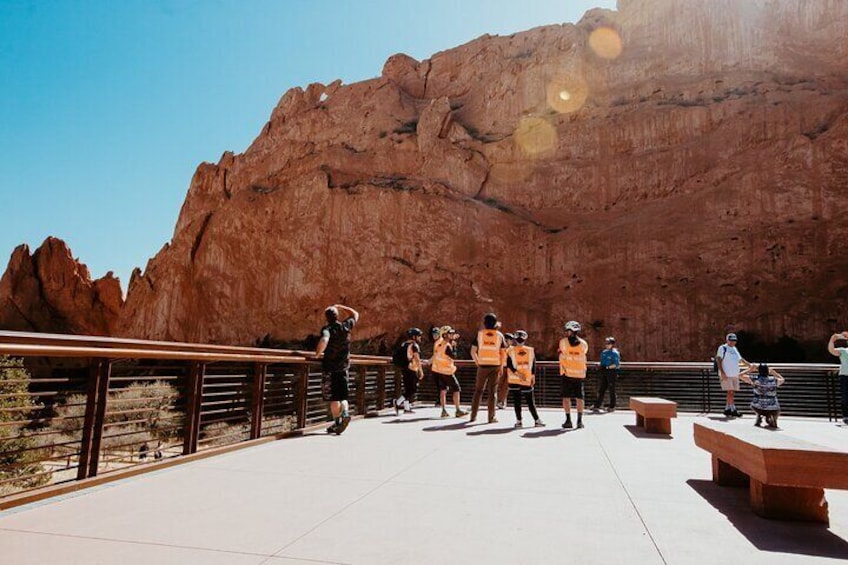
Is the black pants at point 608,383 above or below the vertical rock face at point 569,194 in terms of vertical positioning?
below

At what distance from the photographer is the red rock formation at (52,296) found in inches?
2128

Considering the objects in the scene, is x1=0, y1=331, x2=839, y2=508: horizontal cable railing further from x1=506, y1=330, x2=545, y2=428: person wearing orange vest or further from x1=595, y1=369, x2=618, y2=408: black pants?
x1=506, y1=330, x2=545, y2=428: person wearing orange vest

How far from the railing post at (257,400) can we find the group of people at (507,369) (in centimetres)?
80

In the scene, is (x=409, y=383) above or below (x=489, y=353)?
below

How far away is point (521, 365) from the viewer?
8.90 metres

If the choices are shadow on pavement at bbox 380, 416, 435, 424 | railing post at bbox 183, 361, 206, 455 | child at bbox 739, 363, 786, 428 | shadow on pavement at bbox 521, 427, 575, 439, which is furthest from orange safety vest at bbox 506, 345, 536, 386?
railing post at bbox 183, 361, 206, 455

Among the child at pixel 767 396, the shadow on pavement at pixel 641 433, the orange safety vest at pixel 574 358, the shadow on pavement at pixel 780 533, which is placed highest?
the orange safety vest at pixel 574 358

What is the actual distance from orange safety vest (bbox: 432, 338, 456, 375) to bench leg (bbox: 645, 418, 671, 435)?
3.71 meters

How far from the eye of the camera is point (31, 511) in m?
3.43

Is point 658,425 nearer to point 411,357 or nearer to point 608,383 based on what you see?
point 608,383

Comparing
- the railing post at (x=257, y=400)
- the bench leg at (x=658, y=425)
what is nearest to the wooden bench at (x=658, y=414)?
the bench leg at (x=658, y=425)

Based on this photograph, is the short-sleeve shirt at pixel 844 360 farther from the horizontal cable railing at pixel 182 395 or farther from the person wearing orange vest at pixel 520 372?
the person wearing orange vest at pixel 520 372

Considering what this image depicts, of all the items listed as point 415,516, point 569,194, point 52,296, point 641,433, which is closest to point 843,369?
point 641,433

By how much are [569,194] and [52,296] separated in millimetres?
53859
